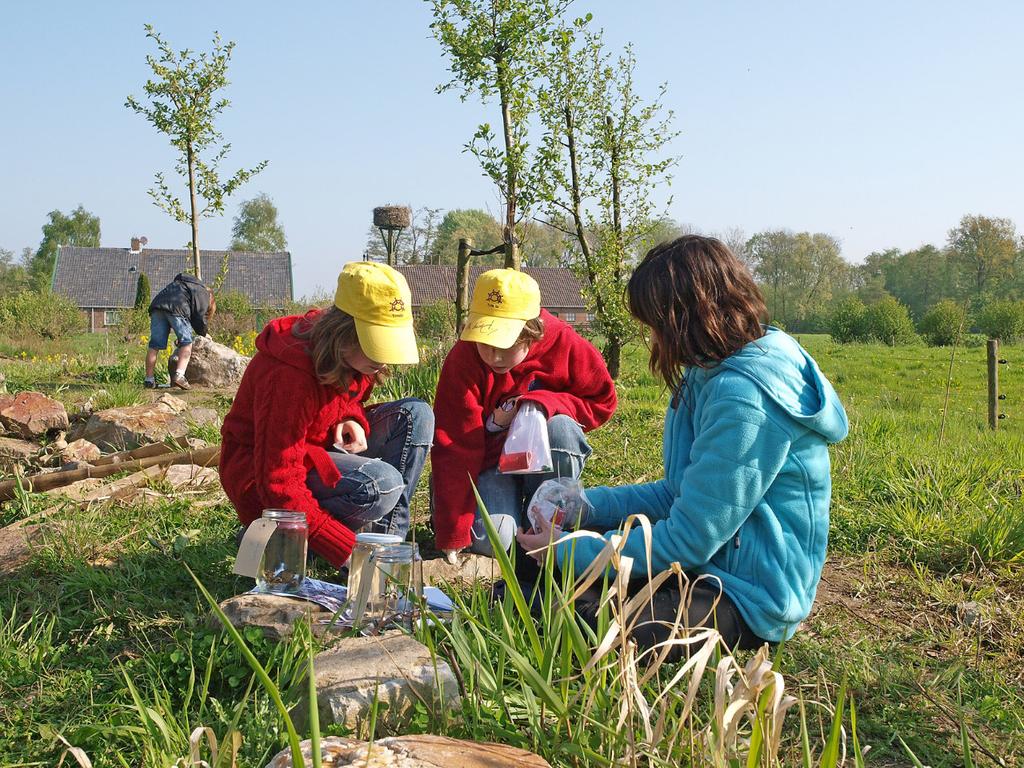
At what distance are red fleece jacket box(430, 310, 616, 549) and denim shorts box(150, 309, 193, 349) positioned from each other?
22.3ft

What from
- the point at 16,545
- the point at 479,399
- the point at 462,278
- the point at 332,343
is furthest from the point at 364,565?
the point at 462,278

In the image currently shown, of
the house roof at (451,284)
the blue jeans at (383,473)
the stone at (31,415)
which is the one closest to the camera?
the blue jeans at (383,473)

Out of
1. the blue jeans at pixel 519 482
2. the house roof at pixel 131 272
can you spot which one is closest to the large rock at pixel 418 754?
the blue jeans at pixel 519 482

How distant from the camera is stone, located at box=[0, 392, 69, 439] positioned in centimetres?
641

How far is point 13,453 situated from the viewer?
5.80 meters

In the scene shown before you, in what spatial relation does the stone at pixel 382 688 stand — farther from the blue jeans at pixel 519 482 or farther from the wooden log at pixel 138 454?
the wooden log at pixel 138 454

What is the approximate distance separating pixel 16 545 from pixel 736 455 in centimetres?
308

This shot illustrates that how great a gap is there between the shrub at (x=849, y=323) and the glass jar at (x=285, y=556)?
1082 inches

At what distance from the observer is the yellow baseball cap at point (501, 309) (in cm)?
328

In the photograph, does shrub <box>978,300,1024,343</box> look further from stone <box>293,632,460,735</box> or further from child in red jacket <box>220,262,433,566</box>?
stone <box>293,632,460,735</box>

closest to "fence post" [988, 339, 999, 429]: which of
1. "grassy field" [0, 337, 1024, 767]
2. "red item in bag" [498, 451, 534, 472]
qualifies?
"grassy field" [0, 337, 1024, 767]

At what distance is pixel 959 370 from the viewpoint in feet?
53.6

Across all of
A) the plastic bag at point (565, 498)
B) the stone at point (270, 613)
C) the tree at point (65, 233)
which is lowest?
the stone at point (270, 613)

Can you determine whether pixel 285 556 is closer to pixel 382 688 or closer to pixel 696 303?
pixel 382 688
